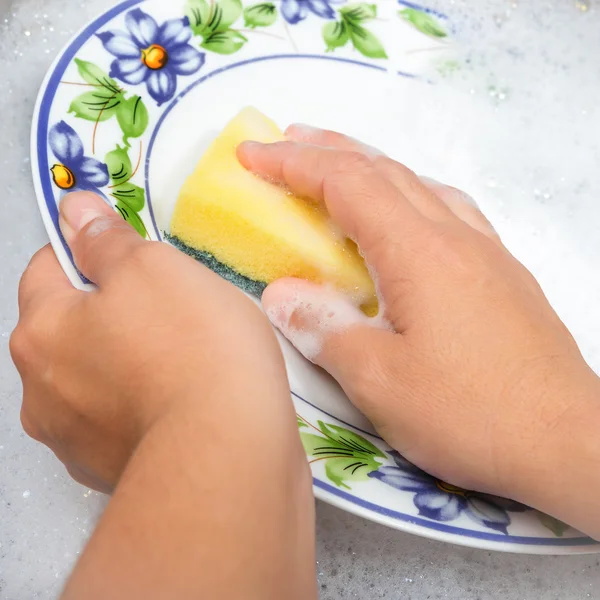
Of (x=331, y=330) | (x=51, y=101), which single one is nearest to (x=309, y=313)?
(x=331, y=330)

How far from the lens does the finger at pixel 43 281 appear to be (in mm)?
541

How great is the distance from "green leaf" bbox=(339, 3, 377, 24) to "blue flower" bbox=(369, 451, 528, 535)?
0.58m

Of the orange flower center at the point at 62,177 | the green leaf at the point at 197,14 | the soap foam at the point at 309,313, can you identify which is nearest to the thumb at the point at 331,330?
the soap foam at the point at 309,313

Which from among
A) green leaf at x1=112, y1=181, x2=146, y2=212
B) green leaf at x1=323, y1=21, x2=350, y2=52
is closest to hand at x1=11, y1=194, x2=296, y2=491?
green leaf at x1=112, y1=181, x2=146, y2=212

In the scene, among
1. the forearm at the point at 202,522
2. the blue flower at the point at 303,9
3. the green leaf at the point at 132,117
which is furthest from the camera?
the blue flower at the point at 303,9

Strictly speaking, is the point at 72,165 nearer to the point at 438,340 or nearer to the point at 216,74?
the point at 216,74

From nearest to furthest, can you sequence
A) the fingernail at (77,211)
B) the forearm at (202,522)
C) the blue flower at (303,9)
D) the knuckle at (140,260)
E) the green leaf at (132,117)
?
the forearm at (202,522), the knuckle at (140,260), the fingernail at (77,211), the green leaf at (132,117), the blue flower at (303,9)

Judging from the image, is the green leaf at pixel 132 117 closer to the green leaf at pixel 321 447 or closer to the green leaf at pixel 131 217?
the green leaf at pixel 131 217

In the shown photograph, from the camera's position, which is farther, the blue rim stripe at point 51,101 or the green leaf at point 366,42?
the green leaf at point 366,42

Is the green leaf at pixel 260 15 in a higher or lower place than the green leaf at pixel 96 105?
higher

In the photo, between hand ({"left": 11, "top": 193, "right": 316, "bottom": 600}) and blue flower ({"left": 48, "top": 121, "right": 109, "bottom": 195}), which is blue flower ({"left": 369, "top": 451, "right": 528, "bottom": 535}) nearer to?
hand ({"left": 11, "top": 193, "right": 316, "bottom": 600})

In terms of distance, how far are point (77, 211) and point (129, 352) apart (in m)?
0.20

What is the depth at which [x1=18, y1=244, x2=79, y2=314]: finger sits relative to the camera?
21.3 inches

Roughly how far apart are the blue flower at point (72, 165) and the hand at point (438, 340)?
0.16 m
